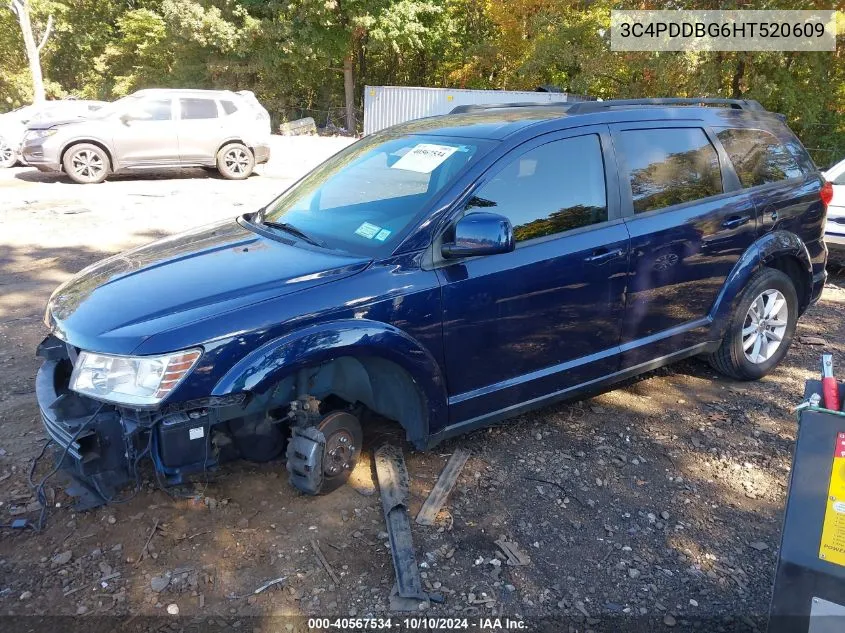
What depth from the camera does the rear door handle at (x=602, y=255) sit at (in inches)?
148

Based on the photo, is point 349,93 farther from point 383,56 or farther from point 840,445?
point 840,445

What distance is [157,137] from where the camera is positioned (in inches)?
539

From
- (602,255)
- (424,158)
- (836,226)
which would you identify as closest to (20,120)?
(424,158)

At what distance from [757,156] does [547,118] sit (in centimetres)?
184

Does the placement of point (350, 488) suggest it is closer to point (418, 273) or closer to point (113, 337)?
point (418, 273)

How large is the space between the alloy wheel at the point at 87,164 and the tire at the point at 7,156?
336cm

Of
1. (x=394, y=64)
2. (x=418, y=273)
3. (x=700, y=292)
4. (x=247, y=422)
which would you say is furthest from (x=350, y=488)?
(x=394, y=64)

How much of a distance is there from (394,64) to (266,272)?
36286 millimetres

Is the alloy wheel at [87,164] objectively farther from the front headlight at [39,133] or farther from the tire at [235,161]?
the tire at [235,161]

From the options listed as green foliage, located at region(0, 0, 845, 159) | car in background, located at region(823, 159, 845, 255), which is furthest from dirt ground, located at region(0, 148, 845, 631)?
green foliage, located at region(0, 0, 845, 159)

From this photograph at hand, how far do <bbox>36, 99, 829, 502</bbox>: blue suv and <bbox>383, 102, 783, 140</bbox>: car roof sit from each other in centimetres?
2

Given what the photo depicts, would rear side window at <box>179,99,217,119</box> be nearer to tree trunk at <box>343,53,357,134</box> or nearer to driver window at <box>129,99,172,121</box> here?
driver window at <box>129,99,172,121</box>

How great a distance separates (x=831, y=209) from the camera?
321 inches

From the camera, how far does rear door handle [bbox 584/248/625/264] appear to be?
3752 mm
